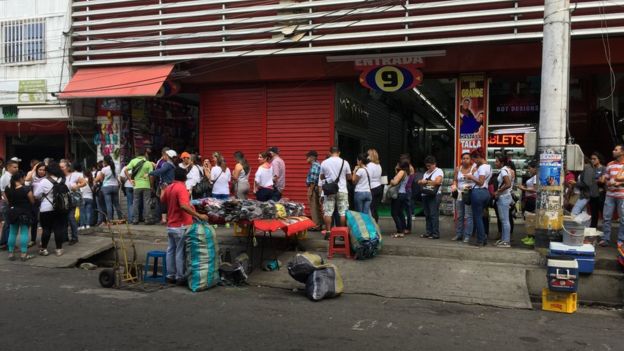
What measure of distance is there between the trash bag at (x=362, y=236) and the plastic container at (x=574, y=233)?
2901 mm

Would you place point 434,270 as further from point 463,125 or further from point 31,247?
point 31,247

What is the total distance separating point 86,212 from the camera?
39.3 feet

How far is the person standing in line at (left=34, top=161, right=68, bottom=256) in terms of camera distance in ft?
30.2

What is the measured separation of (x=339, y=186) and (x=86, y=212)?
653cm

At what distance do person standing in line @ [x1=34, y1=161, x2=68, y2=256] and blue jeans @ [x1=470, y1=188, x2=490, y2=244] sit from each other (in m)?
7.51

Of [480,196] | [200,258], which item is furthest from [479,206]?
[200,258]

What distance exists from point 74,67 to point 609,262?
497 inches

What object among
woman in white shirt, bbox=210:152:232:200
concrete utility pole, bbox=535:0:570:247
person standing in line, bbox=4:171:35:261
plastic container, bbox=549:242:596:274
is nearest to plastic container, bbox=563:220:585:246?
plastic container, bbox=549:242:596:274

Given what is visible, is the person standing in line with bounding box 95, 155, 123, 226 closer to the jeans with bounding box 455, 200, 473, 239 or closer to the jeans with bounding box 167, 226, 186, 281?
the jeans with bounding box 167, 226, 186, 281

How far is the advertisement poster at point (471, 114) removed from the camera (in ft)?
36.4

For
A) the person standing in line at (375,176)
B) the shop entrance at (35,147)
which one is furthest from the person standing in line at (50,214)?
the shop entrance at (35,147)

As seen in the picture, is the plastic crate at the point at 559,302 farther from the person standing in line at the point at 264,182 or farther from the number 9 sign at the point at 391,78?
the number 9 sign at the point at 391,78

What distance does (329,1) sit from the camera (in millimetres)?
10758

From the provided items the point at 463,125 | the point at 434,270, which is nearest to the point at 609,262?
the point at 434,270
